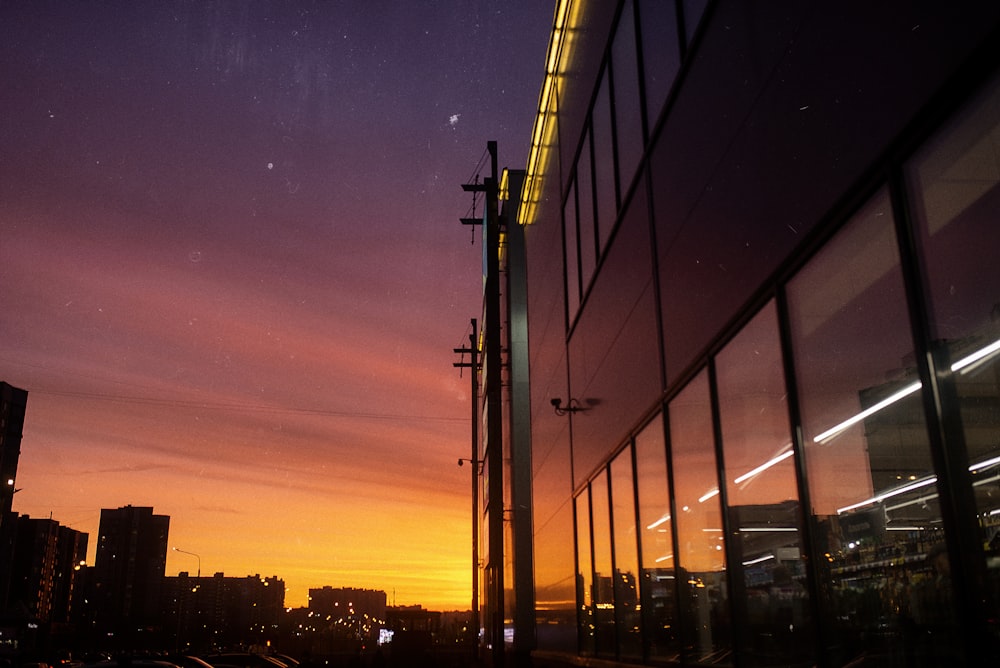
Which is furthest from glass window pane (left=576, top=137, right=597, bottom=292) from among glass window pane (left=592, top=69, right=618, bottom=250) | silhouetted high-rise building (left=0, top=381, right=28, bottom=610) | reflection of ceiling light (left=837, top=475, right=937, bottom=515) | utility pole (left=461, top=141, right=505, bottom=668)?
silhouetted high-rise building (left=0, top=381, right=28, bottom=610)

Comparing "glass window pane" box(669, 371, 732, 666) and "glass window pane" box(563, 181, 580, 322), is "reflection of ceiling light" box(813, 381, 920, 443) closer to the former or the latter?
"glass window pane" box(669, 371, 732, 666)

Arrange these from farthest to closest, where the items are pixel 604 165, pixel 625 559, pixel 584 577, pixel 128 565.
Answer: pixel 128 565
pixel 584 577
pixel 604 165
pixel 625 559

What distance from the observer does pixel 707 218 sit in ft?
28.7

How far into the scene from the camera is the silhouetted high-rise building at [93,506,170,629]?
615 feet

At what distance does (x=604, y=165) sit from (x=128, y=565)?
664ft

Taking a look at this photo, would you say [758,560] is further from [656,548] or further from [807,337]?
[656,548]

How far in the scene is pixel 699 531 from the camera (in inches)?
367

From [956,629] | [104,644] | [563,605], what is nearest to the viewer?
[956,629]

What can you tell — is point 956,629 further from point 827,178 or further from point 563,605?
point 563,605

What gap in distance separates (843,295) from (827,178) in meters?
0.80

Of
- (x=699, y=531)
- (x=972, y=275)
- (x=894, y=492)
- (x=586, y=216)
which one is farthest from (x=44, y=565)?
(x=972, y=275)

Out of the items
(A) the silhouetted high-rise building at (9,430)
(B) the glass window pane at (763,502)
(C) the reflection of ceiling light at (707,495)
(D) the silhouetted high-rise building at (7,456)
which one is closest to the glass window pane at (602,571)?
(C) the reflection of ceiling light at (707,495)

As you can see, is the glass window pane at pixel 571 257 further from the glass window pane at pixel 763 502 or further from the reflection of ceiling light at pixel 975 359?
the reflection of ceiling light at pixel 975 359

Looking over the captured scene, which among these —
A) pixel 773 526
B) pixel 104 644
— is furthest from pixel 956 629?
pixel 104 644
